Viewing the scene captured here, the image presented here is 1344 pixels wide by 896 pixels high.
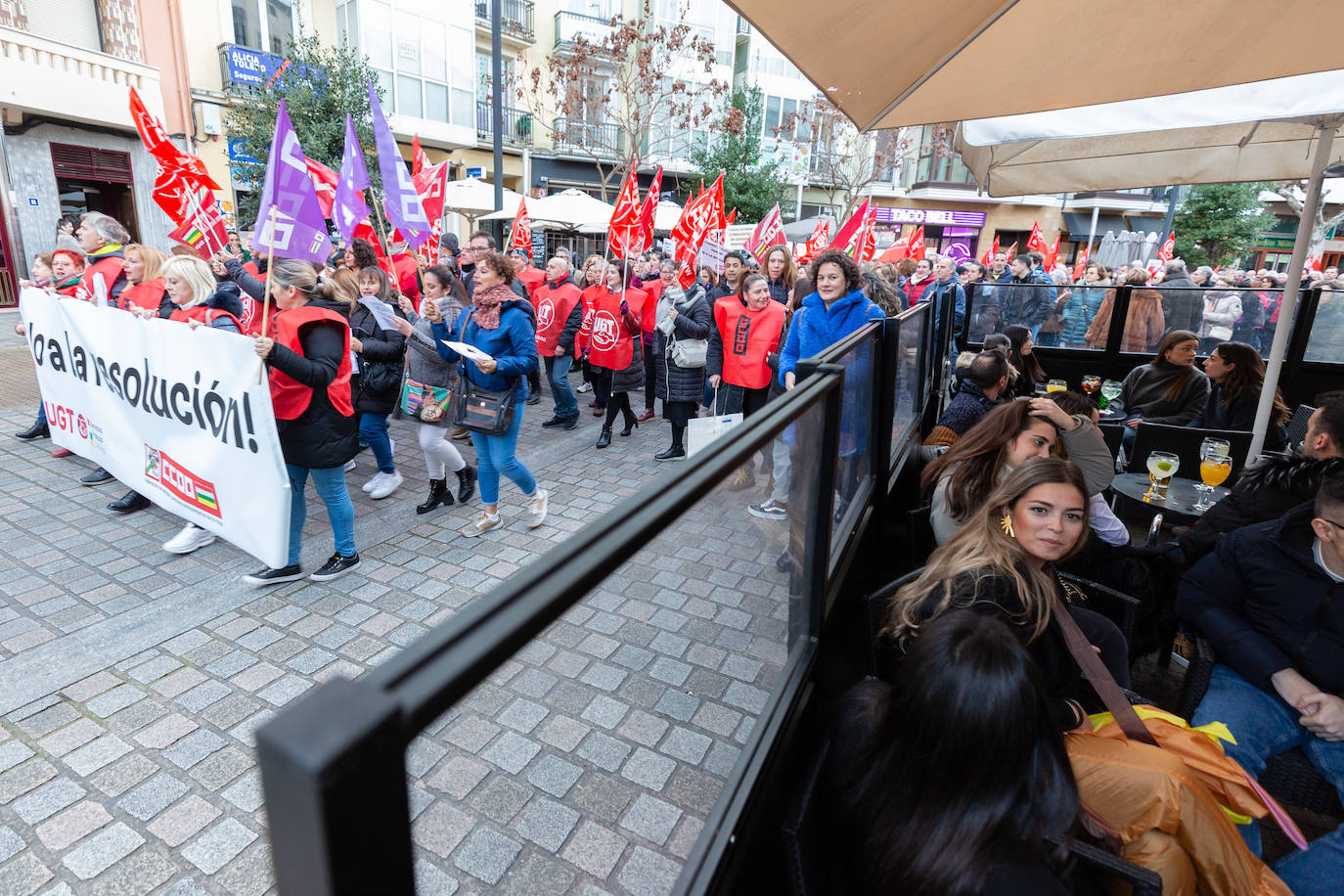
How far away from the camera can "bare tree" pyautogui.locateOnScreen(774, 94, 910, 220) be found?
30469mm

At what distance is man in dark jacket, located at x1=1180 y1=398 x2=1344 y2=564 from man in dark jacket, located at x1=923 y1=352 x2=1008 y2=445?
A: 1.34 m

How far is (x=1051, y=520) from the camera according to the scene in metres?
2.38

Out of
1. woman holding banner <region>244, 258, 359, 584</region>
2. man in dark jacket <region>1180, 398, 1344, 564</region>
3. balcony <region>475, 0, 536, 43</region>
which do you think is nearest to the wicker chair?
man in dark jacket <region>1180, 398, 1344, 564</region>

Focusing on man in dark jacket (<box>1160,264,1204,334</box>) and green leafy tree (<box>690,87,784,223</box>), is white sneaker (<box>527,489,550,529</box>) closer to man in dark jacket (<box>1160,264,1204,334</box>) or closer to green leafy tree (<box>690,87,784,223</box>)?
man in dark jacket (<box>1160,264,1204,334</box>)

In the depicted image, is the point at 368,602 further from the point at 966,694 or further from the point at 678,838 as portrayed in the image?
the point at 966,694

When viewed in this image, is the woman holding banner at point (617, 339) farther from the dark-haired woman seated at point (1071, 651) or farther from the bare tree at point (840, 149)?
the bare tree at point (840, 149)

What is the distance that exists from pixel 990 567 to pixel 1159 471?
2.52 meters

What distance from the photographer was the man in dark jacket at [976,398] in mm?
4363

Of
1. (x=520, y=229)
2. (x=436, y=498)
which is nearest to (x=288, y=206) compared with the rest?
(x=436, y=498)

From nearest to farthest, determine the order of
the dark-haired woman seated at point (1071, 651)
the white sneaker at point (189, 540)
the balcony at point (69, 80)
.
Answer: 1. the dark-haired woman seated at point (1071, 651)
2. the white sneaker at point (189, 540)
3. the balcony at point (69, 80)

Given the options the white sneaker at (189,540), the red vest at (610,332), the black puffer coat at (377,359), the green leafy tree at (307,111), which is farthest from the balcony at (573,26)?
the white sneaker at (189,540)

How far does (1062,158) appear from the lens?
5496 millimetres

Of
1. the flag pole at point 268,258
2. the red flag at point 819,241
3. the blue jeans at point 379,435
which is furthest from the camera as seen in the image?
the red flag at point 819,241

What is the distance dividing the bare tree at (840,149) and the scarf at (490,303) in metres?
27.4
